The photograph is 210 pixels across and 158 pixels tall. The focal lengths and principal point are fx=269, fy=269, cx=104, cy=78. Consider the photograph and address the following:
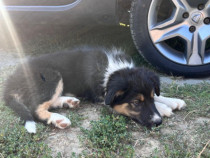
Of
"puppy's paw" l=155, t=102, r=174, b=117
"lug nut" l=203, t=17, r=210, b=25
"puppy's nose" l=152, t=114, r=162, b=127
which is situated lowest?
"puppy's paw" l=155, t=102, r=174, b=117

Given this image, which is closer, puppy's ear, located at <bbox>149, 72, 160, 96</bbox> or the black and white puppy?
the black and white puppy

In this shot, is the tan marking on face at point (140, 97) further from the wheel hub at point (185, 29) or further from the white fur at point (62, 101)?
the wheel hub at point (185, 29)

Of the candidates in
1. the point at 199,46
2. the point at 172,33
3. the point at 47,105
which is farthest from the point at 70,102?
the point at 199,46

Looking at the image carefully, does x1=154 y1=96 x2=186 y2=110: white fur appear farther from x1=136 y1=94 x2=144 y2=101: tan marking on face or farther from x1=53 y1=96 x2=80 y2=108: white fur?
x1=53 y1=96 x2=80 y2=108: white fur

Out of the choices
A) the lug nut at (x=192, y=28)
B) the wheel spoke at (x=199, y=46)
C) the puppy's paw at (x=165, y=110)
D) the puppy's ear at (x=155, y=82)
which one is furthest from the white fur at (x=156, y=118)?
the lug nut at (x=192, y=28)

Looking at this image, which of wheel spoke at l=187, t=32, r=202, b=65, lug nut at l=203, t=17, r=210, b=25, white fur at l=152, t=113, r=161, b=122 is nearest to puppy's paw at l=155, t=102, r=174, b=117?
white fur at l=152, t=113, r=161, b=122

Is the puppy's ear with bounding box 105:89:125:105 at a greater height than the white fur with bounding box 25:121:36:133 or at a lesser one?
greater

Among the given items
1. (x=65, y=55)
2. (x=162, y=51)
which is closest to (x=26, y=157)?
(x=65, y=55)

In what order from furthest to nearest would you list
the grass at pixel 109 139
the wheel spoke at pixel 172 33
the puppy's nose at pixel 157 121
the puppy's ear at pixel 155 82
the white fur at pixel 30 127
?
the wheel spoke at pixel 172 33 → the puppy's ear at pixel 155 82 → the puppy's nose at pixel 157 121 → the white fur at pixel 30 127 → the grass at pixel 109 139

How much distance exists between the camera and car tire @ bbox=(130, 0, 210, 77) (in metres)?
3.74

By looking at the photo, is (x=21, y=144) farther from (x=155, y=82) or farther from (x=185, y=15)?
(x=185, y=15)

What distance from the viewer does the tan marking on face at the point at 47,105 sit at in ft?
9.88

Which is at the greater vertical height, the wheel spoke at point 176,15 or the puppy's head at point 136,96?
the wheel spoke at point 176,15

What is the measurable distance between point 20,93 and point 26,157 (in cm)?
114
